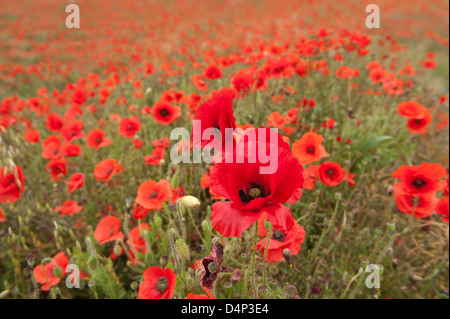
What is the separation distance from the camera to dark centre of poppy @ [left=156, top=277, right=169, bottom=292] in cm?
105

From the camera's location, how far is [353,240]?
6.01ft

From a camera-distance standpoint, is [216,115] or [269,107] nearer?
[216,115]

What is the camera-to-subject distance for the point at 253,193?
813mm

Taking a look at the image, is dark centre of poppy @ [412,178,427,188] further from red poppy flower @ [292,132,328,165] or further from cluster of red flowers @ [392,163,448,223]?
red poppy flower @ [292,132,328,165]

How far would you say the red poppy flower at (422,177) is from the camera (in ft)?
3.95

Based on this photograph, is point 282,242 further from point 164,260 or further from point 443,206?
point 443,206

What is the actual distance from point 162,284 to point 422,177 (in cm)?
128

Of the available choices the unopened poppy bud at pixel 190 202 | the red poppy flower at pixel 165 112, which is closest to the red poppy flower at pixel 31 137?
the red poppy flower at pixel 165 112

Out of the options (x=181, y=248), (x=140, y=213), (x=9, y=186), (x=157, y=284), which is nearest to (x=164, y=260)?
(x=157, y=284)

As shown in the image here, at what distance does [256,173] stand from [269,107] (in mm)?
1742

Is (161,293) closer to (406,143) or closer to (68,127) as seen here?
(68,127)

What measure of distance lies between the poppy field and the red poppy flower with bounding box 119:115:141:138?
12 mm

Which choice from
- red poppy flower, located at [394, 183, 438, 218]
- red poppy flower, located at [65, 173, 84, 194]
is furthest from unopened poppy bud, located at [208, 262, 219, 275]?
red poppy flower, located at [65, 173, 84, 194]
